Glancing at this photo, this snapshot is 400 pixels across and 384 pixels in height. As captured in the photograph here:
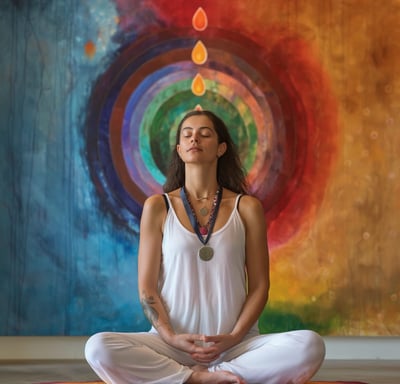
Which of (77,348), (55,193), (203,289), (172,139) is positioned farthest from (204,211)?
(77,348)

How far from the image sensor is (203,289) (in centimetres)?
270

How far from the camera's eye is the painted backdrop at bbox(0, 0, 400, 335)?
397cm

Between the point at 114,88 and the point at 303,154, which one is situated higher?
the point at 114,88

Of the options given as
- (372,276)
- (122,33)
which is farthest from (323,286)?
→ (122,33)

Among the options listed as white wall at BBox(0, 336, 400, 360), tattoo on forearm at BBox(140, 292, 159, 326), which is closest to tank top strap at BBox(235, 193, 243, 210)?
tattoo on forearm at BBox(140, 292, 159, 326)

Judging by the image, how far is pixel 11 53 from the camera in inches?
159

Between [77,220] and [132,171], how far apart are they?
1.19 feet

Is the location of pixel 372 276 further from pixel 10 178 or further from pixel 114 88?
pixel 10 178

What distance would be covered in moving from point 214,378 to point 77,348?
5.29 ft

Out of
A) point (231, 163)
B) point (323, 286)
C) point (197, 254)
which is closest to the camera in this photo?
point (197, 254)

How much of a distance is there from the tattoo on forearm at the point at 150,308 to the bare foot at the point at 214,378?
9.2 inches

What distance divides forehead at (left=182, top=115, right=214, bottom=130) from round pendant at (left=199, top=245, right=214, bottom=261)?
438mm

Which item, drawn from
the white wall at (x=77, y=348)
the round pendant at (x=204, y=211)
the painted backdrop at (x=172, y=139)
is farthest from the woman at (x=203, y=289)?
the white wall at (x=77, y=348)

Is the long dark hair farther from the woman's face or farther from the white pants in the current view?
the white pants
